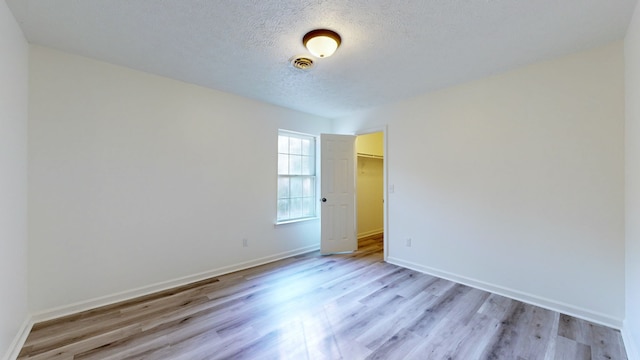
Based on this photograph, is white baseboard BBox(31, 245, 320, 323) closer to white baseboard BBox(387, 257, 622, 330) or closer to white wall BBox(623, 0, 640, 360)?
white baseboard BBox(387, 257, 622, 330)

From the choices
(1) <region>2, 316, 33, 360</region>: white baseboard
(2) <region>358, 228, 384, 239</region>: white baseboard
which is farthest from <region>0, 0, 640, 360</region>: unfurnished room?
(2) <region>358, 228, 384, 239</region>: white baseboard

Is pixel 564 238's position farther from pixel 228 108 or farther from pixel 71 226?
pixel 71 226

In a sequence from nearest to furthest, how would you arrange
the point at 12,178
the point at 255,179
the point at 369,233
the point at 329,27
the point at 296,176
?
the point at 12,178 < the point at 329,27 < the point at 255,179 < the point at 296,176 < the point at 369,233

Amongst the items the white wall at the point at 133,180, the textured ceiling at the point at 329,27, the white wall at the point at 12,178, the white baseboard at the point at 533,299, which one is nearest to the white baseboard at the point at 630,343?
the white baseboard at the point at 533,299

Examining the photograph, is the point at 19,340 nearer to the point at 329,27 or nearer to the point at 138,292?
the point at 138,292

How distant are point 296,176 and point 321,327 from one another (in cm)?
Result: 259

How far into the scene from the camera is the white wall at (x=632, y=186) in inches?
68.9

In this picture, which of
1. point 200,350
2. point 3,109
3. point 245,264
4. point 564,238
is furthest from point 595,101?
point 3,109

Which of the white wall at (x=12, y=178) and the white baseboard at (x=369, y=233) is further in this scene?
the white baseboard at (x=369, y=233)

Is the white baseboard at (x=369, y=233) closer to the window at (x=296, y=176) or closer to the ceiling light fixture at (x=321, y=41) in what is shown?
the window at (x=296, y=176)

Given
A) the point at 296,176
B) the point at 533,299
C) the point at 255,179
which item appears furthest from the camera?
the point at 296,176

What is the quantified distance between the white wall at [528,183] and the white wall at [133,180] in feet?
7.66

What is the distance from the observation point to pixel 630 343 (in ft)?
6.21

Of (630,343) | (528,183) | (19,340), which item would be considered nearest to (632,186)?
(528,183)
